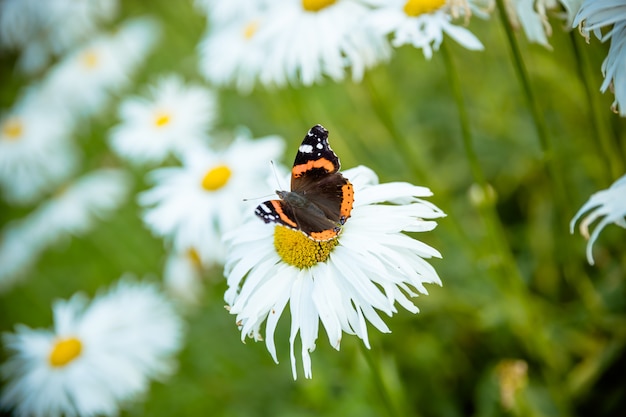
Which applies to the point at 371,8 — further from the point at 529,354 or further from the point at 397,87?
the point at 397,87

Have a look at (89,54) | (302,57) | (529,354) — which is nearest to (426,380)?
(529,354)

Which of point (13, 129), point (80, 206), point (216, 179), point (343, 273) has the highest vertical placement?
point (343, 273)

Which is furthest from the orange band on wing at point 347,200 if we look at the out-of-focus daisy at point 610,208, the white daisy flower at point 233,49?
the white daisy flower at point 233,49

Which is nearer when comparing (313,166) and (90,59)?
(313,166)

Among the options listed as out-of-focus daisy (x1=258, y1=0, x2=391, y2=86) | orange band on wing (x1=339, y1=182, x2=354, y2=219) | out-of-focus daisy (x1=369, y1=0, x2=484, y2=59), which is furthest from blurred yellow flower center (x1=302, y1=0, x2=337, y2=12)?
orange band on wing (x1=339, y1=182, x2=354, y2=219)

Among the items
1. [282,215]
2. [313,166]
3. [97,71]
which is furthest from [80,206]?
[282,215]

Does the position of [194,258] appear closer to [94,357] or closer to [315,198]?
[94,357]
